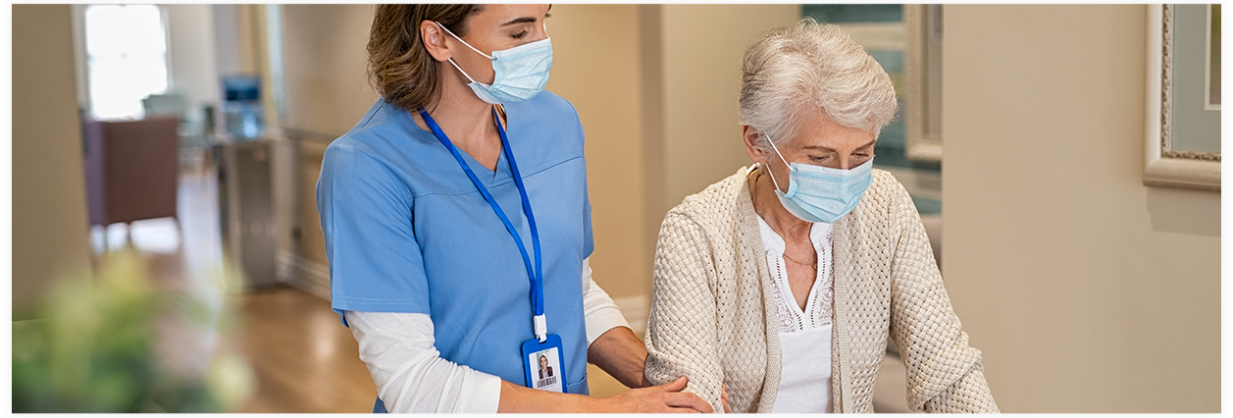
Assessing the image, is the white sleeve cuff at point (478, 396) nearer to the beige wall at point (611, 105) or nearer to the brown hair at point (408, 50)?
the brown hair at point (408, 50)

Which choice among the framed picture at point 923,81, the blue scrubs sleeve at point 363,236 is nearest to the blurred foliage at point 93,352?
the blue scrubs sleeve at point 363,236

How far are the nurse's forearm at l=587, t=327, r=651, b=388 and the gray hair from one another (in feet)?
1.29

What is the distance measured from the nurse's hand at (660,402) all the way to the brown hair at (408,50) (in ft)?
1.54

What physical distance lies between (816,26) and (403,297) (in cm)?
69

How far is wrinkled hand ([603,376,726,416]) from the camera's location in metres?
1.34

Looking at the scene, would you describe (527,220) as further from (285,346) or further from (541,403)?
(285,346)

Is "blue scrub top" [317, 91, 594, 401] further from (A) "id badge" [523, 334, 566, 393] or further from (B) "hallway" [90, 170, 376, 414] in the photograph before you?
(B) "hallway" [90, 170, 376, 414]

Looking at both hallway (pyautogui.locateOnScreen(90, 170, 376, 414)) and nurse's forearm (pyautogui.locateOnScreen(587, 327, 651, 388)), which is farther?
hallway (pyautogui.locateOnScreen(90, 170, 376, 414))

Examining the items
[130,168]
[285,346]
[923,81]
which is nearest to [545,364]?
[923,81]

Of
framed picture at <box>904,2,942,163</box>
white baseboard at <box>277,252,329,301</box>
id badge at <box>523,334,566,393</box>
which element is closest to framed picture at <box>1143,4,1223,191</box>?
id badge at <box>523,334,566,393</box>

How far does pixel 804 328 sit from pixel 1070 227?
107 centimetres

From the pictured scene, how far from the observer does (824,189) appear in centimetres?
143

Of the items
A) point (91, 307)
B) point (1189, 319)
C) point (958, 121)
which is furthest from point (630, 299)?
point (91, 307)

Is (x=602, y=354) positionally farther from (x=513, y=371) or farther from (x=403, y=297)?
(x=403, y=297)
